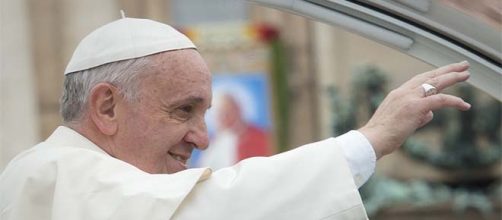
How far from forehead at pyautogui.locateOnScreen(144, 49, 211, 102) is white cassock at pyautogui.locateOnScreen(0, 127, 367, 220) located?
0.17 meters

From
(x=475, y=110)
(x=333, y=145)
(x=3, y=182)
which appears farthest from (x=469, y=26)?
(x=475, y=110)

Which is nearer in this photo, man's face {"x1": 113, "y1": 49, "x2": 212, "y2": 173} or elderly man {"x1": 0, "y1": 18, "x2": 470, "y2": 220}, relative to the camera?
elderly man {"x1": 0, "y1": 18, "x2": 470, "y2": 220}

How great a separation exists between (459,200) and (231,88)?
214 centimetres

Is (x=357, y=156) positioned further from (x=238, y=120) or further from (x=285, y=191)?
(x=238, y=120)

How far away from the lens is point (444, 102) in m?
2.82

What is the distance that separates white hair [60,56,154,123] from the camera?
10.2ft

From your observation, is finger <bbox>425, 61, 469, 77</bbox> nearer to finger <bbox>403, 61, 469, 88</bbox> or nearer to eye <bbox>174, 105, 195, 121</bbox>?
finger <bbox>403, 61, 469, 88</bbox>

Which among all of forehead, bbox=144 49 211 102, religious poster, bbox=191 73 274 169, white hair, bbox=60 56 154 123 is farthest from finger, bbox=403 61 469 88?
religious poster, bbox=191 73 274 169

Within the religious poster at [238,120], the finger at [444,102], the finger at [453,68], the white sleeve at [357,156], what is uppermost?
the finger at [453,68]

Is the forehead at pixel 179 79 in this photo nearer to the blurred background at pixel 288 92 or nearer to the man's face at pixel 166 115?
the man's face at pixel 166 115

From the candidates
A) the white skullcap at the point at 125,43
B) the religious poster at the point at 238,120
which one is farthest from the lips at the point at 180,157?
the religious poster at the point at 238,120

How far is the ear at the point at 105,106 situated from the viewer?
3123 mm

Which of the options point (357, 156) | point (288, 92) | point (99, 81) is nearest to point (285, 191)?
point (357, 156)

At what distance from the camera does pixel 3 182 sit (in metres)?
3.14
